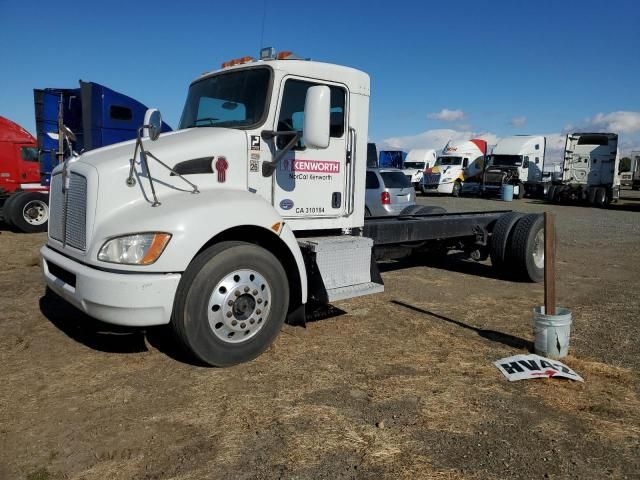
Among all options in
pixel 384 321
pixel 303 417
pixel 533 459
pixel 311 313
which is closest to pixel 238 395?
pixel 303 417

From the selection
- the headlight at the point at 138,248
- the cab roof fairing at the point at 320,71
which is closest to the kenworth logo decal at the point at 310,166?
the cab roof fairing at the point at 320,71

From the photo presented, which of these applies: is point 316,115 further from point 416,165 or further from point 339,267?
point 416,165

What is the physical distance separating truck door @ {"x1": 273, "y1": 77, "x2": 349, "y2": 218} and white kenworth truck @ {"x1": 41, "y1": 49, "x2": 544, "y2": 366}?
1 cm

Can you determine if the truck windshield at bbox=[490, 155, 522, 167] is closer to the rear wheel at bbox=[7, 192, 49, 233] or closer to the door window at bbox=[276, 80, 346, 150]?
the rear wheel at bbox=[7, 192, 49, 233]

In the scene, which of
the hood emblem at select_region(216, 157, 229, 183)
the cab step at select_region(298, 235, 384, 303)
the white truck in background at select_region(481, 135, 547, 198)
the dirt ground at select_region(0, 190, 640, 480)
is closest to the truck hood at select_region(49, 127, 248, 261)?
the hood emblem at select_region(216, 157, 229, 183)

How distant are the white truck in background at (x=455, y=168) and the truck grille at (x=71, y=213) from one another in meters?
27.8

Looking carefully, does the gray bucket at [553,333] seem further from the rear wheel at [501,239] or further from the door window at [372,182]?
the door window at [372,182]

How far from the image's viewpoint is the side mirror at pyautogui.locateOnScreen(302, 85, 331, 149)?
13.6 ft

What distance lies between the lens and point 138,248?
359 centimetres

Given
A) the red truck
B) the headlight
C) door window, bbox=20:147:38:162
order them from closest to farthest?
the headlight
the red truck
door window, bbox=20:147:38:162

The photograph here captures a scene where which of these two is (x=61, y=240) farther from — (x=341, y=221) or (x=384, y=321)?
(x=384, y=321)

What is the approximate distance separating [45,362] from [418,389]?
3.04m

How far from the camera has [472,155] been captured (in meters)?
32.1

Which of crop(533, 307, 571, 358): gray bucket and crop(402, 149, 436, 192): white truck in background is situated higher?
crop(402, 149, 436, 192): white truck in background
